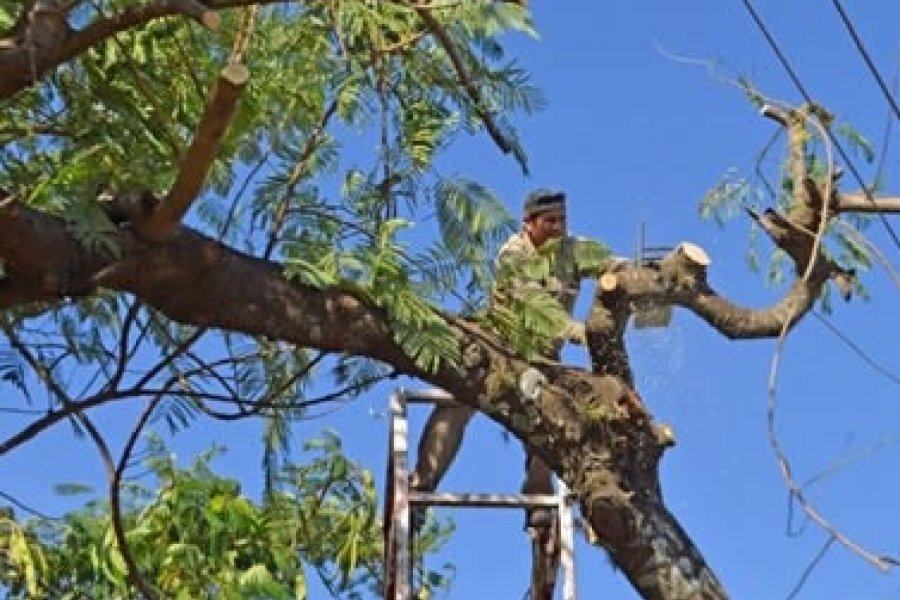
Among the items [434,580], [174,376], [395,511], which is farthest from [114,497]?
[434,580]

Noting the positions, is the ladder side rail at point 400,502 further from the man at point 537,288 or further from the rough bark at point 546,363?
the rough bark at point 546,363

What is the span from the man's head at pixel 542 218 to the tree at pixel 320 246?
0.21 metres

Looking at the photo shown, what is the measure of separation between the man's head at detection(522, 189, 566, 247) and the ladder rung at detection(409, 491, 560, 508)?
0.61m

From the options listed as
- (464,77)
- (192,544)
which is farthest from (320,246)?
(192,544)

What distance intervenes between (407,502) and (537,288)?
63 cm

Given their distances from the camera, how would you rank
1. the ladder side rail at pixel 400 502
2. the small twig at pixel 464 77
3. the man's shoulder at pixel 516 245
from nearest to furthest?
the small twig at pixel 464 77 < the man's shoulder at pixel 516 245 < the ladder side rail at pixel 400 502

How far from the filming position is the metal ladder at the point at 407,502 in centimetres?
445

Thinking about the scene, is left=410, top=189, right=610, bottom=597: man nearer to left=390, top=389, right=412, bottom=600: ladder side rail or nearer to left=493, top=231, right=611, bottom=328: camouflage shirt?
left=493, top=231, right=611, bottom=328: camouflage shirt

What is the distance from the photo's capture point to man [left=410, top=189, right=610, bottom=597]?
14.1ft

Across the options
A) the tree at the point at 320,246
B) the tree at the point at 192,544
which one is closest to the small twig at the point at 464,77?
the tree at the point at 320,246

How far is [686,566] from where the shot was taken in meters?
4.49

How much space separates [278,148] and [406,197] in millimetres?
298

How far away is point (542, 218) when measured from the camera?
4664 mm

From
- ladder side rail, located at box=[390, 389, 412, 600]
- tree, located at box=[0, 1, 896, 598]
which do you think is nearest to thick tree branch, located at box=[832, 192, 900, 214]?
tree, located at box=[0, 1, 896, 598]
